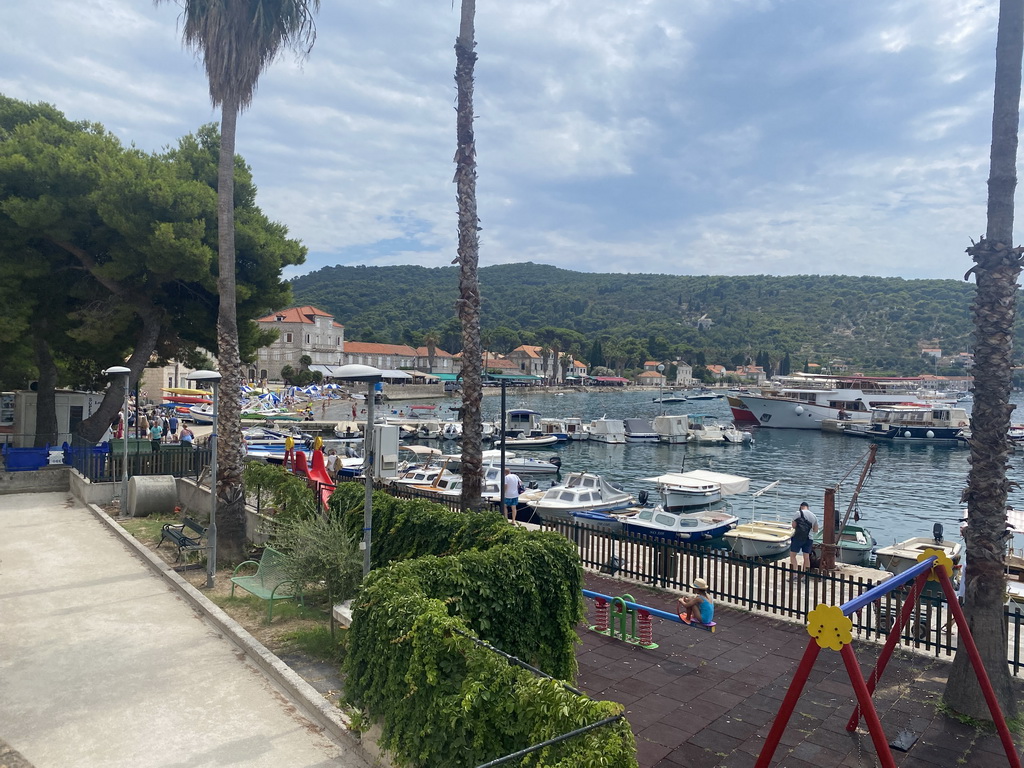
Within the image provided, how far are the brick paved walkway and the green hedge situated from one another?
3.65 ft

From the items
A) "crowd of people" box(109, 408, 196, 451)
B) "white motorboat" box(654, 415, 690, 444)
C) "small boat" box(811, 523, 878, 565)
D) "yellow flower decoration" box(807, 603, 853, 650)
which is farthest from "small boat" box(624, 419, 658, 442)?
"yellow flower decoration" box(807, 603, 853, 650)

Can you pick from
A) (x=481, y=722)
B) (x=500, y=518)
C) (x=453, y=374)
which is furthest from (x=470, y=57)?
(x=453, y=374)

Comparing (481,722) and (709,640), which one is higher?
(481,722)

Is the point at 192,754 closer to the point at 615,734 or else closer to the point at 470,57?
the point at 615,734

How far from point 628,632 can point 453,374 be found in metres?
148

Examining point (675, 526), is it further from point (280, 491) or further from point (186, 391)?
point (186, 391)

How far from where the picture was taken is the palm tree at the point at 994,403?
6.95 m

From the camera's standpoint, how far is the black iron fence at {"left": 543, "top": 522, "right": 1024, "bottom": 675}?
30.9ft

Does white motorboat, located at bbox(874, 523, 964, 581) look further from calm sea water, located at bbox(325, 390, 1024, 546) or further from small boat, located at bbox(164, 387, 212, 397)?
small boat, located at bbox(164, 387, 212, 397)

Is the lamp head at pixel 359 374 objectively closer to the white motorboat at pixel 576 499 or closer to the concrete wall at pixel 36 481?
the concrete wall at pixel 36 481

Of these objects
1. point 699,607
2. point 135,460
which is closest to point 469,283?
point 699,607

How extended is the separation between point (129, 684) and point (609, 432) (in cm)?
5773

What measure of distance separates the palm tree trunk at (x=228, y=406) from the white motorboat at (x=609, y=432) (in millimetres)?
51739

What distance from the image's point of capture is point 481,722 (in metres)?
4.44
